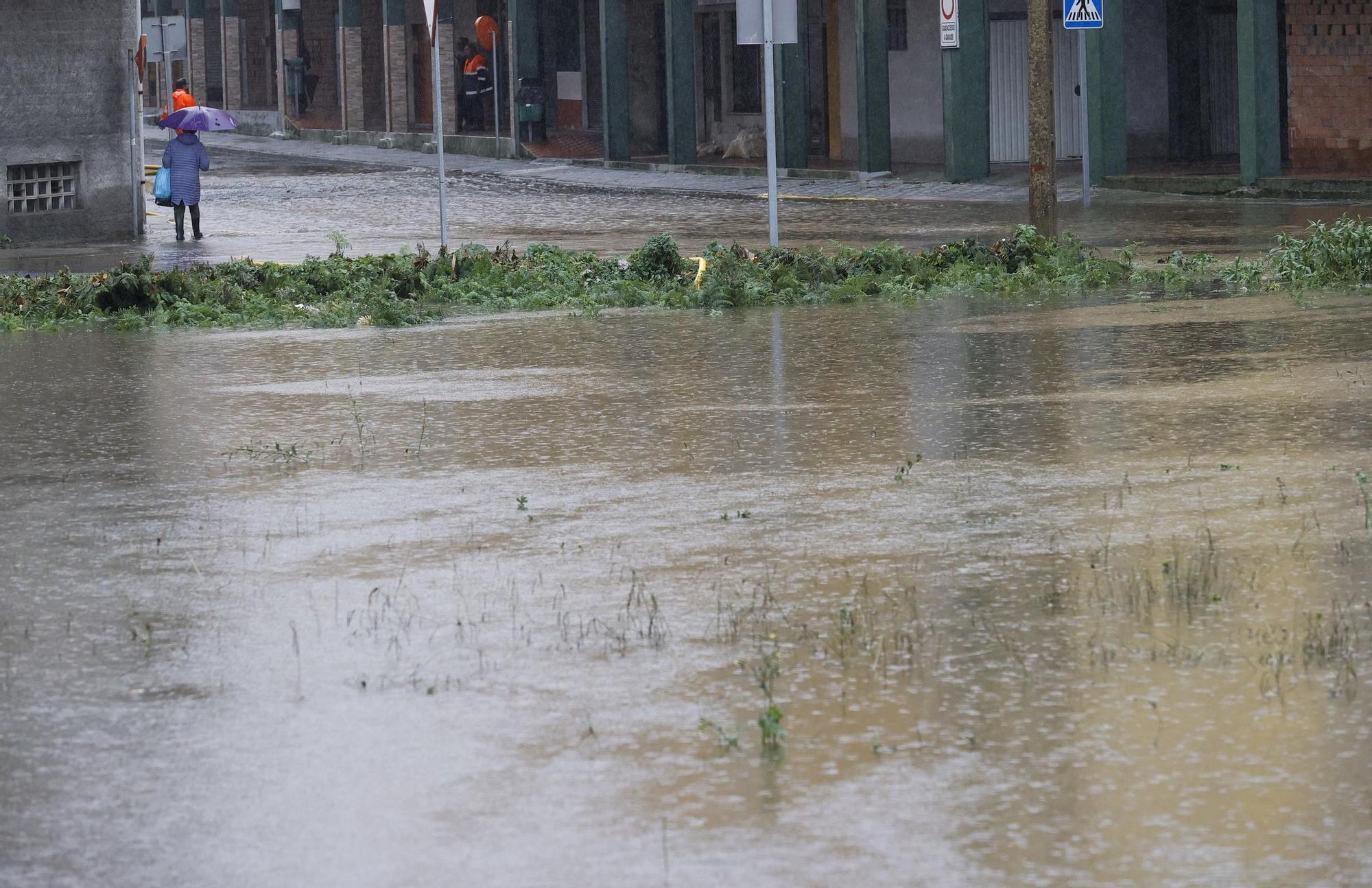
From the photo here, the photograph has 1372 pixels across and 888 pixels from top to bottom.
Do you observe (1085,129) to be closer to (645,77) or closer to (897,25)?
(897,25)

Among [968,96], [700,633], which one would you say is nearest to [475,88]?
[968,96]

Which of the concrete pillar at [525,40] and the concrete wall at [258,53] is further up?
the concrete wall at [258,53]

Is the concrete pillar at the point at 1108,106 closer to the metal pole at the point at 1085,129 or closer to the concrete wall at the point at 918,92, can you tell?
the metal pole at the point at 1085,129

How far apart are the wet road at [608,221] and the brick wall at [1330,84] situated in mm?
2002

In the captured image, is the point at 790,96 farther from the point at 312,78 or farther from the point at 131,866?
the point at 131,866

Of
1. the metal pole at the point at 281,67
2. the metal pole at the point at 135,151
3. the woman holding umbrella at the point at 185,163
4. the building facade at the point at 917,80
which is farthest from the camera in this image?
the metal pole at the point at 281,67

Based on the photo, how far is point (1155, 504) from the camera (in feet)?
28.0

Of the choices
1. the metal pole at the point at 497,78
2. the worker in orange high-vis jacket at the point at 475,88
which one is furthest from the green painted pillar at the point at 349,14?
the metal pole at the point at 497,78

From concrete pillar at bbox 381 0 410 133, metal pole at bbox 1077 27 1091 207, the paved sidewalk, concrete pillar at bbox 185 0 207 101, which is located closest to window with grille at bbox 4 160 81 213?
the paved sidewalk

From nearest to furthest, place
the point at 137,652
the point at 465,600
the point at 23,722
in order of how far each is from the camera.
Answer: the point at 23,722 < the point at 137,652 < the point at 465,600

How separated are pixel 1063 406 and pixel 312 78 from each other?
1985 inches

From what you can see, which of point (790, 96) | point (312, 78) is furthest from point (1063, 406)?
point (312, 78)

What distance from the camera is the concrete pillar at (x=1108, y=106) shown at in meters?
30.5

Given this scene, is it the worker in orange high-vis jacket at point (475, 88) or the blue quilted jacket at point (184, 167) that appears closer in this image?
the blue quilted jacket at point (184, 167)
